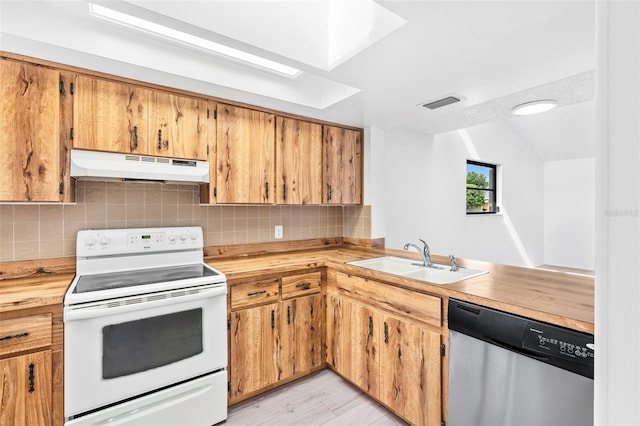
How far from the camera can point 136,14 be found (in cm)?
128

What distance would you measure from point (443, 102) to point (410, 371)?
1.87m

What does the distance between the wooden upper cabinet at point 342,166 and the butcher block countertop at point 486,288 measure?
0.77 m

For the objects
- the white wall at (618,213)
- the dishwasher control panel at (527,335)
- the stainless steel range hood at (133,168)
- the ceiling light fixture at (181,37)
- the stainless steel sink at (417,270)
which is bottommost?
the dishwasher control panel at (527,335)

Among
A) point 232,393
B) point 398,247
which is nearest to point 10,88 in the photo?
point 232,393

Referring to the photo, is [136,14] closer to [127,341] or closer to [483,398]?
[127,341]

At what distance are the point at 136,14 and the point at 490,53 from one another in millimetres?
1669

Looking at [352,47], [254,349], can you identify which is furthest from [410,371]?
[352,47]

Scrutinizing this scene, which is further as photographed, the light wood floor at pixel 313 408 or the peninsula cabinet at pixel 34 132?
the light wood floor at pixel 313 408

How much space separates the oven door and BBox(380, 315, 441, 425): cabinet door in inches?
40.4

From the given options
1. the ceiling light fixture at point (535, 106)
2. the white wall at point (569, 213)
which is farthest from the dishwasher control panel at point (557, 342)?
the white wall at point (569, 213)

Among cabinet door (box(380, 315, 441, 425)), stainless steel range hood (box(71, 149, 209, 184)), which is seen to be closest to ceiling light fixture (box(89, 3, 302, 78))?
stainless steel range hood (box(71, 149, 209, 184))

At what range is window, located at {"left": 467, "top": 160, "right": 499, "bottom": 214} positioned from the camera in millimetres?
4543

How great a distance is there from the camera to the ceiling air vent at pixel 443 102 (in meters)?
2.19

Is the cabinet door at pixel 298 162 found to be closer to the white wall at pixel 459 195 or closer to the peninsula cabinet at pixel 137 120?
the peninsula cabinet at pixel 137 120
